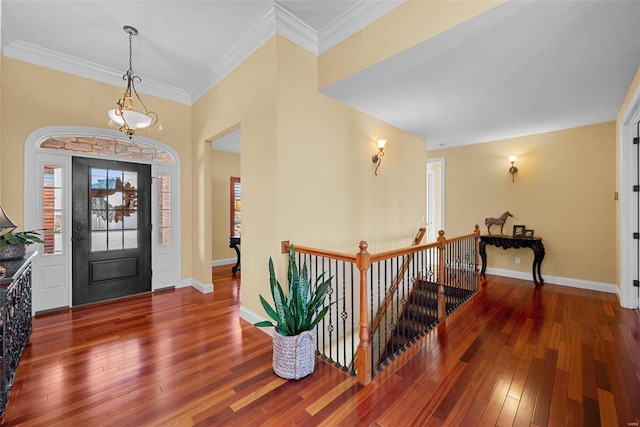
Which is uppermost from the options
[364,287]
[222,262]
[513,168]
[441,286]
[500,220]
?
[513,168]

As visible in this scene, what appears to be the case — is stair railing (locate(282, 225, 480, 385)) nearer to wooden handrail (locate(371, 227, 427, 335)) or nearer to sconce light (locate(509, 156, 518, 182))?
wooden handrail (locate(371, 227, 427, 335))

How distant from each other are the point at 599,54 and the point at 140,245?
5.75 metres

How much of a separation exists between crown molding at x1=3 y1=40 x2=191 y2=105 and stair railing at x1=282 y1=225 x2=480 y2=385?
3325 millimetres

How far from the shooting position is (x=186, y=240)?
14.6ft

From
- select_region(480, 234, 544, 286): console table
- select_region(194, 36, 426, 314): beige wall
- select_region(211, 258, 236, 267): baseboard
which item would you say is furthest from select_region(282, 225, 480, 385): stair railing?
select_region(211, 258, 236, 267): baseboard

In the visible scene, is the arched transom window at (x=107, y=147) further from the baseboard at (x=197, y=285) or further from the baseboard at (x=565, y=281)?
the baseboard at (x=565, y=281)

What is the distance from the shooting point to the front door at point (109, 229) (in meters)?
3.58

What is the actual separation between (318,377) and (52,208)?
150 inches

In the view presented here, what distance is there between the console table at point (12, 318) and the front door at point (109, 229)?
3.22ft

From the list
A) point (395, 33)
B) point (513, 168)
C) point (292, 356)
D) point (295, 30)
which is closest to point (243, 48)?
point (295, 30)

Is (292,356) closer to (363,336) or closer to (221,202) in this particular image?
(363,336)

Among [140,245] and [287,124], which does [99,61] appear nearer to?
[140,245]

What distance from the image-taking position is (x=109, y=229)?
12.5 ft

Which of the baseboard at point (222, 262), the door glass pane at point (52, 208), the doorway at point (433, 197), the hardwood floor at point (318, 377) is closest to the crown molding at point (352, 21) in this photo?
the hardwood floor at point (318, 377)
